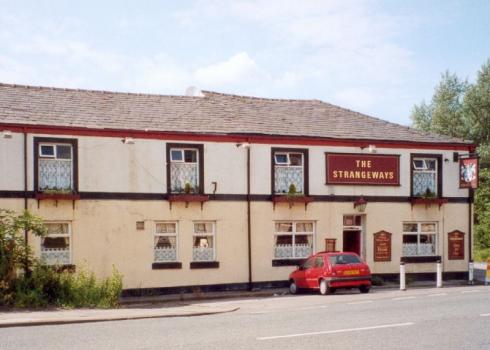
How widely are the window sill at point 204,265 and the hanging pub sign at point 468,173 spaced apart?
10.4 meters

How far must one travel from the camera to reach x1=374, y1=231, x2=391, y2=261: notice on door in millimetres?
27406

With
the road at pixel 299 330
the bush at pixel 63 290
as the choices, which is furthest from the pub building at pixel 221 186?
the road at pixel 299 330

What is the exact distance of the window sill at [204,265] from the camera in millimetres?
24609

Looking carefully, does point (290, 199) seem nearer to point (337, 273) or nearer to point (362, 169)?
point (362, 169)

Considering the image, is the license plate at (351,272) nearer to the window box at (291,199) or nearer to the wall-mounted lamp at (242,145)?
the window box at (291,199)

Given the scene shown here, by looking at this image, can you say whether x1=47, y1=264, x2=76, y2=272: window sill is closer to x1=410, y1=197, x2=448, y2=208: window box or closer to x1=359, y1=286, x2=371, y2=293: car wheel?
x1=359, y1=286, x2=371, y2=293: car wheel

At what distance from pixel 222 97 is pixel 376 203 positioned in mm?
7633

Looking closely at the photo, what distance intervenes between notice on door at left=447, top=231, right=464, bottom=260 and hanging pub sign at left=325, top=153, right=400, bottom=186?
3.25 meters

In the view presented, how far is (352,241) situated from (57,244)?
11.2 meters

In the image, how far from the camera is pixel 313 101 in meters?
31.7

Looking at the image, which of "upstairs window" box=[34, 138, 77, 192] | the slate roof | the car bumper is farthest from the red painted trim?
the car bumper

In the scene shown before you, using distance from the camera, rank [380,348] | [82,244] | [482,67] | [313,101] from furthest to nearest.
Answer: [482,67], [313,101], [82,244], [380,348]

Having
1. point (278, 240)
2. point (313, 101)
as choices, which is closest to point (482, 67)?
point (313, 101)

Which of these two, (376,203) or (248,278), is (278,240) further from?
(376,203)
